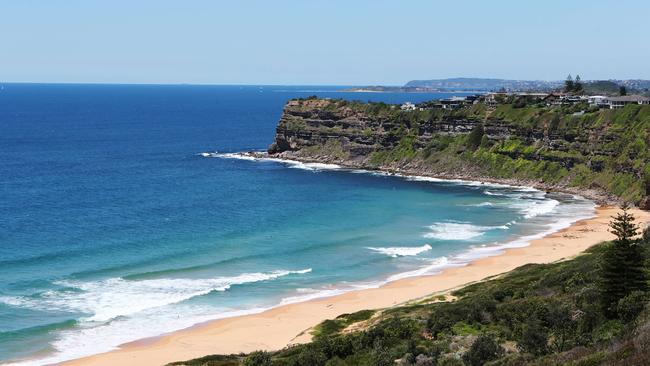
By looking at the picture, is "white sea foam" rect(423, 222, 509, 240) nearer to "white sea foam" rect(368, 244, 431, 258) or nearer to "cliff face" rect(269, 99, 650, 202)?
"white sea foam" rect(368, 244, 431, 258)

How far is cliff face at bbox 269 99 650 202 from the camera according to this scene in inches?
3844

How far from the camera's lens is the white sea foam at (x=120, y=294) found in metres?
48.2

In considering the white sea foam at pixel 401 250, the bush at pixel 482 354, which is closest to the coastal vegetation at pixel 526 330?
the bush at pixel 482 354

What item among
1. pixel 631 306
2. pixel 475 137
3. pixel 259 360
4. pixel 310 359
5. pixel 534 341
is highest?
pixel 631 306

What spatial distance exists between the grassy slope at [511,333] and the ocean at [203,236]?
40.0ft

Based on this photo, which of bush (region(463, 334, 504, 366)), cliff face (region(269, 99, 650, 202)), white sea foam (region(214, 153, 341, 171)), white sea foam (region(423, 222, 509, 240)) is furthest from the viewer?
white sea foam (region(214, 153, 341, 171))

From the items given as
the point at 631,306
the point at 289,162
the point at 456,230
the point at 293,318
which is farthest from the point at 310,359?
the point at 289,162

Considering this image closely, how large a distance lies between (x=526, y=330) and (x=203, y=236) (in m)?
48.4

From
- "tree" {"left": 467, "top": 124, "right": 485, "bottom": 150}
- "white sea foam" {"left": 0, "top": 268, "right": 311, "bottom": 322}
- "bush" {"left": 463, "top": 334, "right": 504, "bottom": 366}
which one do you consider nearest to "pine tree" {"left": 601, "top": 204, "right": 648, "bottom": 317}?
"bush" {"left": 463, "top": 334, "right": 504, "bottom": 366}

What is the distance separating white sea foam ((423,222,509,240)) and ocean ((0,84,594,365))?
0.70ft

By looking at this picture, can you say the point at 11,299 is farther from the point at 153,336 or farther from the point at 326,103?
the point at 326,103

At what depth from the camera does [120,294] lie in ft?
169

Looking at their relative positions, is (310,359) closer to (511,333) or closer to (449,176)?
(511,333)

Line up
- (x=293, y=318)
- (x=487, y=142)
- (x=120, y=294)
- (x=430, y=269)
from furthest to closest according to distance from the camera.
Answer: (x=487, y=142) < (x=430, y=269) < (x=120, y=294) < (x=293, y=318)
